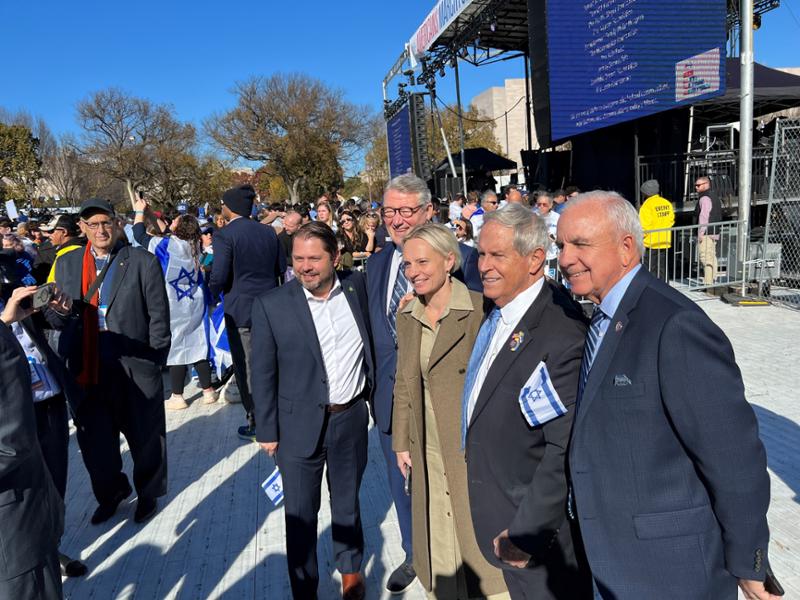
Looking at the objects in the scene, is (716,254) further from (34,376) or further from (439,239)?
(34,376)

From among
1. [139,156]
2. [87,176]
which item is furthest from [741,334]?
[87,176]

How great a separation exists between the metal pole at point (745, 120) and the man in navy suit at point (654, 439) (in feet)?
26.6

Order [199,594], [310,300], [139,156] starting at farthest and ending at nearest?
[139,156], [199,594], [310,300]

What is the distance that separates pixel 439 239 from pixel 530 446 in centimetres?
98

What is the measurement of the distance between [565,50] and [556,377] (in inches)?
395

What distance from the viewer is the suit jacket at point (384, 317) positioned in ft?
9.54

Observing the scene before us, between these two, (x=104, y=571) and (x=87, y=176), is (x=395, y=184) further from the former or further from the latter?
(x=87, y=176)

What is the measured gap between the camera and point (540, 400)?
187 cm

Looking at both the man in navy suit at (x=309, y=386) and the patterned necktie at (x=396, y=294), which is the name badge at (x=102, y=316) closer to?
the man in navy suit at (x=309, y=386)

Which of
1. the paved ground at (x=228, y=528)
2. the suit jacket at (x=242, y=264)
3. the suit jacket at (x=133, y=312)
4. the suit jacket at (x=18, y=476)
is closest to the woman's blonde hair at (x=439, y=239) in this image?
the suit jacket at (x=18, y=476)

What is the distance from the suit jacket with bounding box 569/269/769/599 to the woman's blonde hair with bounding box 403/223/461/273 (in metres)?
0.97

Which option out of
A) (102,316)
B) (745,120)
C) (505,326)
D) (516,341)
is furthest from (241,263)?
(745,120)

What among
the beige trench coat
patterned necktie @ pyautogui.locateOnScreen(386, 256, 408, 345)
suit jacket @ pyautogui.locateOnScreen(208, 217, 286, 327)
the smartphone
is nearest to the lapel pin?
the beige trench coat

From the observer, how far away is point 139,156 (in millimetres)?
35969
